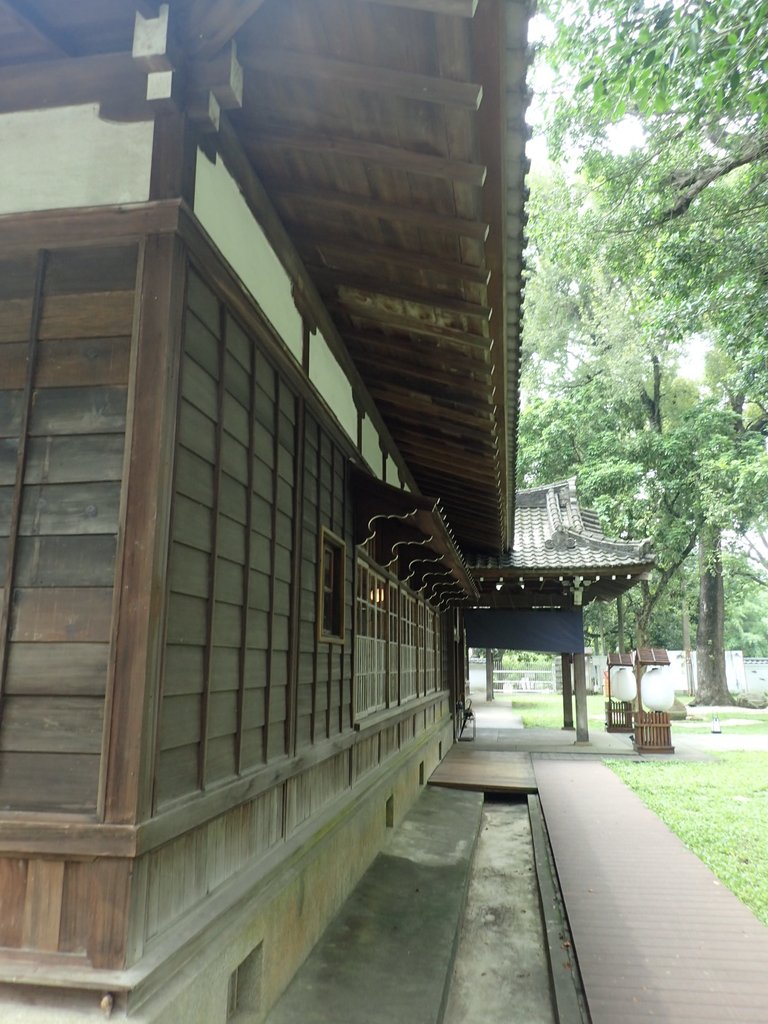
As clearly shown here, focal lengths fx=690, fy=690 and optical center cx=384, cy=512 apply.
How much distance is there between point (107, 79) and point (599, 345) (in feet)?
82.2

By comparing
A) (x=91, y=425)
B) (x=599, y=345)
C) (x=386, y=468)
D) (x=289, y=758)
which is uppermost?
(x=599, y=345)

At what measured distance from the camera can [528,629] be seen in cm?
1582

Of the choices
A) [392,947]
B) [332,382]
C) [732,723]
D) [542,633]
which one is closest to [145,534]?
[332,382]

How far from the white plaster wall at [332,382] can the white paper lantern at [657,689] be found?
11.2m

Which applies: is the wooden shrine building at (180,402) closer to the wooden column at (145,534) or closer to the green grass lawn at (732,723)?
the wooden column at (145,534)

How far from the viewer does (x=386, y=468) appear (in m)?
7.93

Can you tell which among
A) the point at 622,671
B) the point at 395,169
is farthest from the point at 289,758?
the point at 622,671

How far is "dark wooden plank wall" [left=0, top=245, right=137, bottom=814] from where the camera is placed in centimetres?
250

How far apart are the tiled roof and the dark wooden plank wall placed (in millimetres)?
11701

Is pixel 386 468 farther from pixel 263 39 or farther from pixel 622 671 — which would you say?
pixel 622 671

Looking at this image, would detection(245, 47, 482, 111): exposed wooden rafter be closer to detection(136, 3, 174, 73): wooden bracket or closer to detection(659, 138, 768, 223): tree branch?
detection(136, 3, 174, 73): wooden bracket

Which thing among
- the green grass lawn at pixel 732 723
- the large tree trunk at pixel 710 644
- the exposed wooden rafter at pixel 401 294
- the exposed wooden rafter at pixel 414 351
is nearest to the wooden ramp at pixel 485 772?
the exposed wooden rafter at pixel 414 351

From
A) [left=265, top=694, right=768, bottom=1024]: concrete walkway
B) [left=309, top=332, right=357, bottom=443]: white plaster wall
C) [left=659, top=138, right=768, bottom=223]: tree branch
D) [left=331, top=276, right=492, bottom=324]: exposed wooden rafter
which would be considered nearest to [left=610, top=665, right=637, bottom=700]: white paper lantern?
[left=265, top=694, right=768, bottom=1024]: concrete walkway

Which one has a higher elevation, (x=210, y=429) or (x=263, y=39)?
(x=263, y=39)
